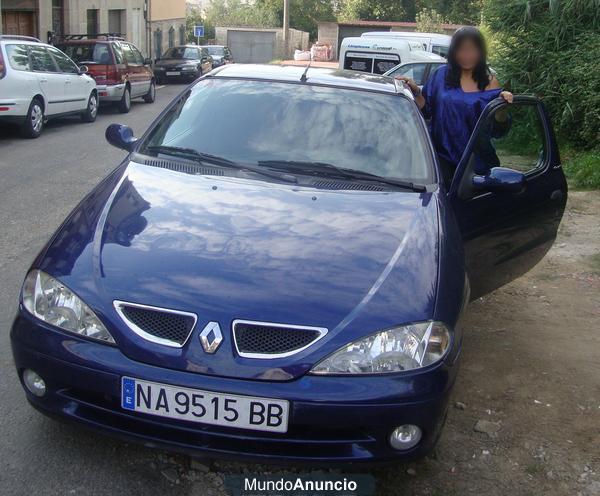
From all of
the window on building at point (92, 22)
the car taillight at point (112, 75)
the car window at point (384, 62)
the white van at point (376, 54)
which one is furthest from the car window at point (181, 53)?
the car window at point (384, 62)

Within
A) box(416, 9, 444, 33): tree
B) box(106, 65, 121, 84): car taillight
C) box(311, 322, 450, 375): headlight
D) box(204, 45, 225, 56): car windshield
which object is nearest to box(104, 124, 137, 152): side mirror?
box(311, 322, 450, 375): headlight

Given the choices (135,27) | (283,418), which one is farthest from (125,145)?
(135,27)

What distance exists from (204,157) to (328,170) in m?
0.67

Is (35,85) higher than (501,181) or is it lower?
lower

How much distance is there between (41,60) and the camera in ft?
45.4

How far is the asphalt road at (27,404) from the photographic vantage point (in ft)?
10.2

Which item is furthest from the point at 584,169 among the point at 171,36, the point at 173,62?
the point at 171,36

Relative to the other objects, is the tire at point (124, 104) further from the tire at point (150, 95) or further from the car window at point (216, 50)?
the car window at point (216, 50)

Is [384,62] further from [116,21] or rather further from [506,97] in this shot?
[116,21]

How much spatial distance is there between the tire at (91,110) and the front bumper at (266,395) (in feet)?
44.9

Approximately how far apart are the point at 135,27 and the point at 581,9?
2657 cm

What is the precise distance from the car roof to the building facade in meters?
19.5

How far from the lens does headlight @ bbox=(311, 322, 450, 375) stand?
2877mm

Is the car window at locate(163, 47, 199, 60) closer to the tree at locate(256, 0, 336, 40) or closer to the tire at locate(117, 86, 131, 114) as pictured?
the tire at locate(117, 86, 131, 114)
